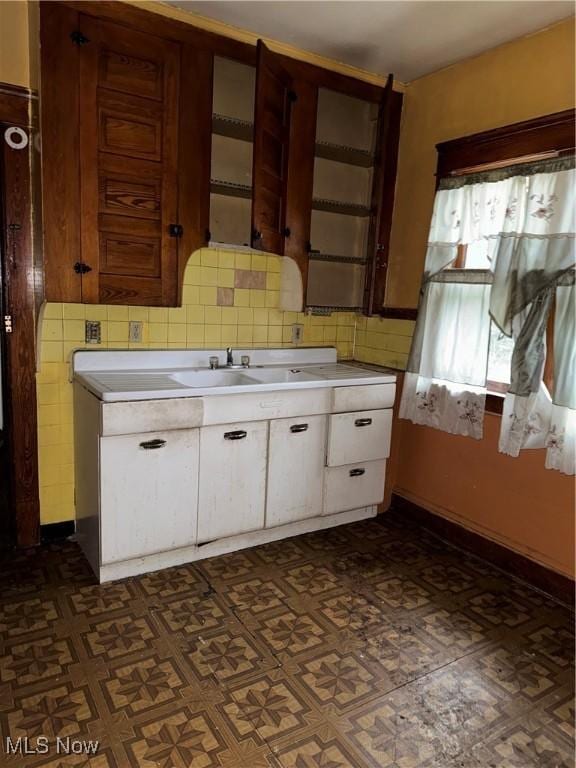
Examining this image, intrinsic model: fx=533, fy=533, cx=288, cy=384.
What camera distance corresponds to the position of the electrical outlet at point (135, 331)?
9.18 ft

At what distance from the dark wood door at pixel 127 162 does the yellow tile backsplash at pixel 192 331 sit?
0.20 metres

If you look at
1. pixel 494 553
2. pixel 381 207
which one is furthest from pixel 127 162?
pixel 494 553

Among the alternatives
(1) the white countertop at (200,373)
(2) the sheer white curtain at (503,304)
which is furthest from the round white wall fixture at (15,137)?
(2) the sheer white curtain at (503,304)

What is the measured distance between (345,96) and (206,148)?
3.20 ft

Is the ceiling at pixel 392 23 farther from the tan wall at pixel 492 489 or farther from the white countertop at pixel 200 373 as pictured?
the tan wall at pixel 492 489

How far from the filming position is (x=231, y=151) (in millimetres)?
2840

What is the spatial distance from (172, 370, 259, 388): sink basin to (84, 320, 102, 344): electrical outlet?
0.44 metres

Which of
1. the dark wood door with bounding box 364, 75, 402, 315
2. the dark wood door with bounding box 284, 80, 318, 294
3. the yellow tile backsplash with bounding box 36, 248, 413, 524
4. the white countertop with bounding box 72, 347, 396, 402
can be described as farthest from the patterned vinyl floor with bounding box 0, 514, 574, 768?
the dark wood door with bounding box 284, 80, 318, 294

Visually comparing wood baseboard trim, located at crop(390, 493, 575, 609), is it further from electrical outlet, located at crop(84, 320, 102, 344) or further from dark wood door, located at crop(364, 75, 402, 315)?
electrical outlet, located at crop(84, 320, 102, 344)

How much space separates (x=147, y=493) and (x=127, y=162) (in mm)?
1551

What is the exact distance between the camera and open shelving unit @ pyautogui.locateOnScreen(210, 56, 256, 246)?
2740 mm

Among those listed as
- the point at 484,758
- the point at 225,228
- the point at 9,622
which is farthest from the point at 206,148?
the point at 484,758

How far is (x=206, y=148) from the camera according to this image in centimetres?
269

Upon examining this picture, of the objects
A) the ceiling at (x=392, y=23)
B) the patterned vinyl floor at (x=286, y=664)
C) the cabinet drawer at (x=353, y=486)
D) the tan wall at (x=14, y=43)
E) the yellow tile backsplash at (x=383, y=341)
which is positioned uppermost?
the ceiling at (x=392, y=23)
